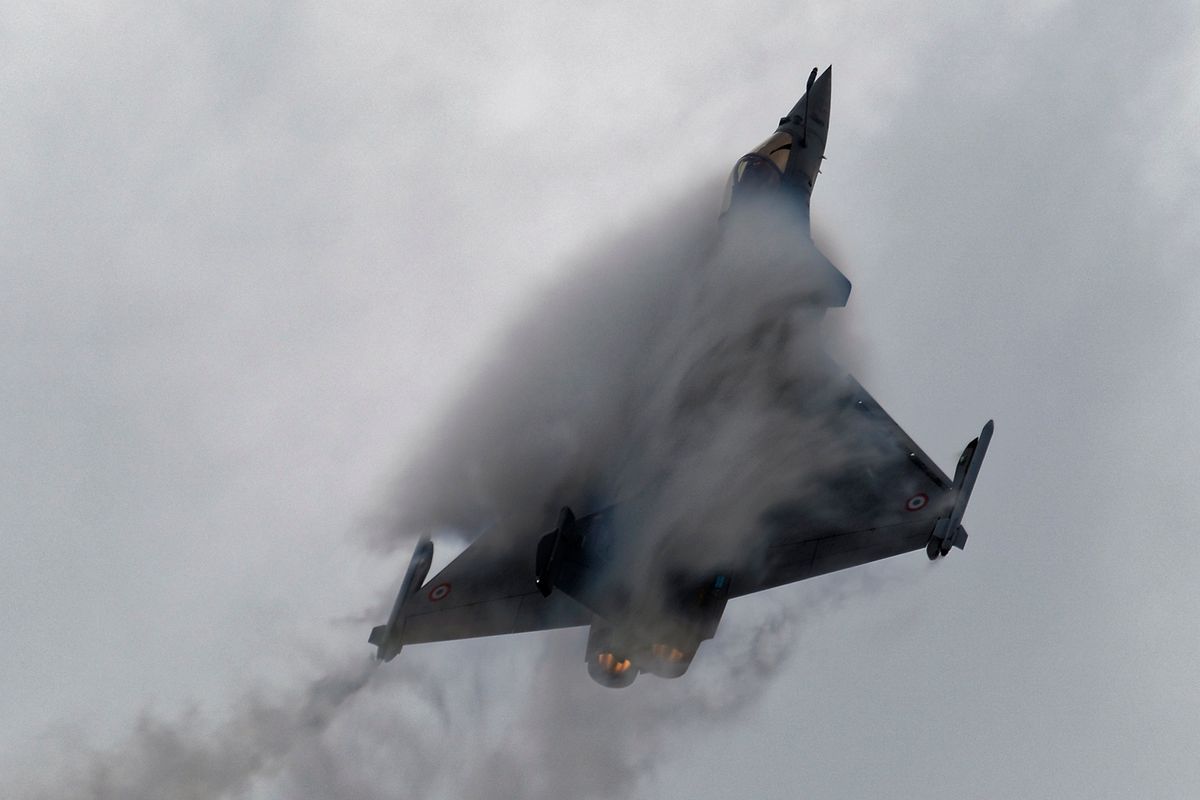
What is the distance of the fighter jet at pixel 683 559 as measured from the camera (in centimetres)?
2953

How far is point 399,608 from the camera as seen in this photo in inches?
1233

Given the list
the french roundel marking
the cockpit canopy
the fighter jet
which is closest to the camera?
the fighter jet

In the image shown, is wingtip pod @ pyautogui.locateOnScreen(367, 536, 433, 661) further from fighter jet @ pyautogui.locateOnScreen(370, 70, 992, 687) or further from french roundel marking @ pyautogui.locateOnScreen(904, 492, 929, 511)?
french roundel marking @ pyautogui.locateOnScreen(904, 492, 929, 511)

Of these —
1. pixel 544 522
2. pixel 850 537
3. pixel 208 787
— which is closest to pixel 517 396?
pixel 544 522

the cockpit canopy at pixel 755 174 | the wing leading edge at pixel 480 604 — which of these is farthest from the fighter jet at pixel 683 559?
the cockpit canopy at pixel 755 174

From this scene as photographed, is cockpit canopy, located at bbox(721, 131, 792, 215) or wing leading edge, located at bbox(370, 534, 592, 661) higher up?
cockpit canopy, located at bbox(721, 131, 792, 215)

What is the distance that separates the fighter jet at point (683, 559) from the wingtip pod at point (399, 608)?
0.11 ft

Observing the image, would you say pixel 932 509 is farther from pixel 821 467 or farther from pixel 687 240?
pixel 687 240

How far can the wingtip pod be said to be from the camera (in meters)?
31.2

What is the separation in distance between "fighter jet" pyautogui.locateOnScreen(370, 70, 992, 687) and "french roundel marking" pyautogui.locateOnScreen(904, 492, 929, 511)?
0.14 feet

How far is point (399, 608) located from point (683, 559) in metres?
7.83

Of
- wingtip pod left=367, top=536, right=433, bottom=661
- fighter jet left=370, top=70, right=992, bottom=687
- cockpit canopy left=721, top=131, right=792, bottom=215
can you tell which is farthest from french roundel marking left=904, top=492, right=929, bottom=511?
wingtip pod left=367, top=536, right=433, bottom=661

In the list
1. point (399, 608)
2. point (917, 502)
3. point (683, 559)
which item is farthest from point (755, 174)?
point (399, 608)

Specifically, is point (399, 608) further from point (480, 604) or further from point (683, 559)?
point (683, 559)
